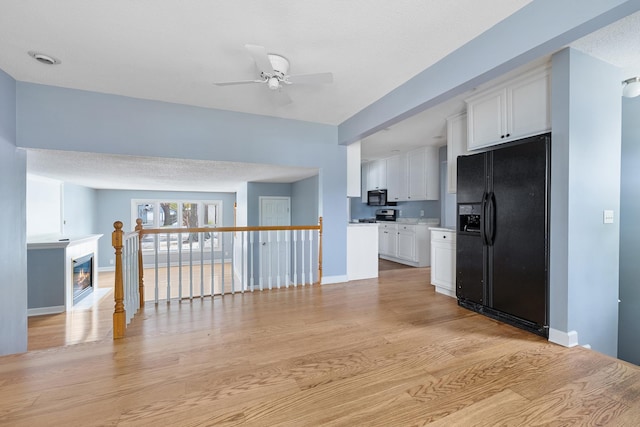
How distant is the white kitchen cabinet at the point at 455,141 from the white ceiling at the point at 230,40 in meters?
1.32

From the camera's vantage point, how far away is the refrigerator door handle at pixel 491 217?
9.08 ft

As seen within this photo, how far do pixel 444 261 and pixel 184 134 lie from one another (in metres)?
3.83

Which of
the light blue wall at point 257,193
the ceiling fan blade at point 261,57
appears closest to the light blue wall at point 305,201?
the light blue wall at point 257,193

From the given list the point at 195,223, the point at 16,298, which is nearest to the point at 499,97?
the point at 16,298

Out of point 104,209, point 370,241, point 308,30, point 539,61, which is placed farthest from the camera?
point 104,209

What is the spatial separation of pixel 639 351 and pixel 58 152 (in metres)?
6.58

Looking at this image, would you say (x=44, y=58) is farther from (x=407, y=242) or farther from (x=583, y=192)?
(x=407, y=242)

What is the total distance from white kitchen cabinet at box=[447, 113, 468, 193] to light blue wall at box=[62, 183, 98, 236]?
25.3ft

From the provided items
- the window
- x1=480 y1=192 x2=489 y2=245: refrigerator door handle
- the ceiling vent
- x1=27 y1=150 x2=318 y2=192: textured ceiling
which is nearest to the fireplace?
x1=27 y1=150 x2=318 y2=192: textured ceiling

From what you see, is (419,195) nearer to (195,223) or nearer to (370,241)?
(370,241)

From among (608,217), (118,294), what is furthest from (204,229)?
(608,217)

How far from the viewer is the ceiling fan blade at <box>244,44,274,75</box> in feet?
6.43

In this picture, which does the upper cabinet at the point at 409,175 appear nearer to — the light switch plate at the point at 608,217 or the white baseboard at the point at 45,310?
the light switch plate at the point at 608,217

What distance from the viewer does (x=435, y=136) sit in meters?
4.95
